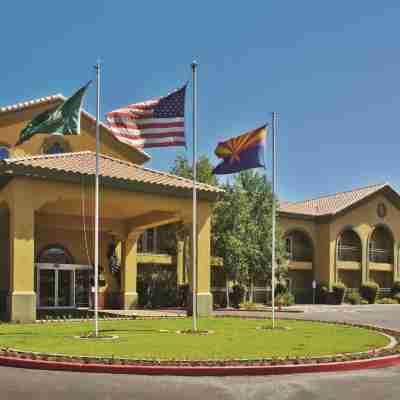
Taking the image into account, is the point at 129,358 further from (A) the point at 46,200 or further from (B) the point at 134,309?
(B) the point at 134,309

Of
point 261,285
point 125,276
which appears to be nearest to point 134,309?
point 125,276

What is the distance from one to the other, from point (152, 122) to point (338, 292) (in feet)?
109

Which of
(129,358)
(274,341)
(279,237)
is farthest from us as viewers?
(279,237)

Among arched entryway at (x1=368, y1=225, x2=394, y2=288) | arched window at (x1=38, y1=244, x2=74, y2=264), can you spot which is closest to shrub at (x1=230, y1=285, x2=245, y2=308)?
arched window at (x1=38, y1=244, x2=74, y2=264)

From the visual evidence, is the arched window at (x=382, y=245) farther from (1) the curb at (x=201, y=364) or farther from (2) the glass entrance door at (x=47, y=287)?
(1) the curb at (x=201, y=364)

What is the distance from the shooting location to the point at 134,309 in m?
33.3

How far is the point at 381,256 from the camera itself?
177ft

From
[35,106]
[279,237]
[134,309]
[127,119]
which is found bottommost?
[134,309]

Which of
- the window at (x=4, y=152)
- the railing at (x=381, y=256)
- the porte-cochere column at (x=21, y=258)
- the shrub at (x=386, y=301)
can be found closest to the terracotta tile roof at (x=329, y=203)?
the railing at (x=381, y=256)

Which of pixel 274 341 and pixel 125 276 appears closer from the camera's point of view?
pixel 274 341

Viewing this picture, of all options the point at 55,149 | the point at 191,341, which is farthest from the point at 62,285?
the point at 191,341

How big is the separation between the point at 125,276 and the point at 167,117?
16.5 meters

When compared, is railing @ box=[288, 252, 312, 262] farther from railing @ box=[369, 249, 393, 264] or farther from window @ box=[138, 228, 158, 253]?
window @ box=[138, 228, 158, 253]

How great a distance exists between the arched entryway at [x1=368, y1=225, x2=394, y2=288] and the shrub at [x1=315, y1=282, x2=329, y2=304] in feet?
19.0
